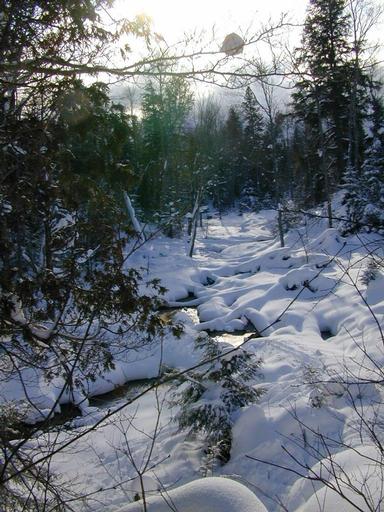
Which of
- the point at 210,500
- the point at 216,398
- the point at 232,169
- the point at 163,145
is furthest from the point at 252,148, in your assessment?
the point at 210,500

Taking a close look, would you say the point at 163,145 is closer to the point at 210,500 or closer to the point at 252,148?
the point at 252,148

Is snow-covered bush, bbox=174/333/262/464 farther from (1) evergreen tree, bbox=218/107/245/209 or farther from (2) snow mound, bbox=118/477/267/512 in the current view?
(1) evergreen tree, bbox=218/107/245/209

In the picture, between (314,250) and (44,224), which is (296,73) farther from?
(314,250)

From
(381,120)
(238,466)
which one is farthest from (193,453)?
(381,120)

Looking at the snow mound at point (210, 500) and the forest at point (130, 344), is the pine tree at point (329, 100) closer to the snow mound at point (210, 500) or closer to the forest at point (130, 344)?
the forest at point (130, 344)

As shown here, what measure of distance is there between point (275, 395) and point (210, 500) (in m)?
3.72

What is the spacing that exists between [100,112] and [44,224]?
1324 millimetres

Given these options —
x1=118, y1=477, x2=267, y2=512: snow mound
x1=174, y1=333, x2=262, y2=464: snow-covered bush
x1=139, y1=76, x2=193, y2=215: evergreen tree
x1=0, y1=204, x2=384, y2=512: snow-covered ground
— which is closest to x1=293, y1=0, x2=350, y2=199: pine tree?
x1=0, y1=204, x2=384, y2=512: snow-covered ground

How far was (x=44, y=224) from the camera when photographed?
3422mm

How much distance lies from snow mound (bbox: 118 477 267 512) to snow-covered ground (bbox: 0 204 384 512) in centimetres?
2

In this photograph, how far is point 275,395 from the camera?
5855mm

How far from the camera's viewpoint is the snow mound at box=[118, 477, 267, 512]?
228 cm

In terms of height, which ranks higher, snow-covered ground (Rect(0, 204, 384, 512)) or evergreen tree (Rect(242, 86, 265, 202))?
evergreen tree (Rect(242, 86, 265, 202))

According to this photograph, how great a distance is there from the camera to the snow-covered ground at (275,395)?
3120mm
